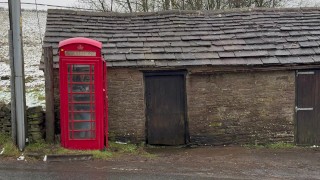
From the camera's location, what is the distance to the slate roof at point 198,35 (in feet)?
33.6

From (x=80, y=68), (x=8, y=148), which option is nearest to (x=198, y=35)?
(x=80, y=68)

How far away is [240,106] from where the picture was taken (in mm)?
10430

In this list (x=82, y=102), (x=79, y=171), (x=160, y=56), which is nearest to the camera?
(x=79, y=171)

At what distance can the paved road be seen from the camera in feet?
21.8

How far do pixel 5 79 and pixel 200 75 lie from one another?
11.8m

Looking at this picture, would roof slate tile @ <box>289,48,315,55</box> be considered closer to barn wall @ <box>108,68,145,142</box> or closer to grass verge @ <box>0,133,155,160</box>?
barn wall @ <box>108,68,145,142</box>

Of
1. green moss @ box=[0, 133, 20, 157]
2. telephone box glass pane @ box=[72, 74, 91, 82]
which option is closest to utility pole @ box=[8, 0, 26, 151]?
green moss @ box=[0, 133, 20, 157]

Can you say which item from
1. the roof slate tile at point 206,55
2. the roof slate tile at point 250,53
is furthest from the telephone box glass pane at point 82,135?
the roof slate tile at point 250,53

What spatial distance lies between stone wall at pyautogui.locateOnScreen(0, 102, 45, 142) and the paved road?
5.00ft

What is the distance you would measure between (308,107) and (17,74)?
7731 millimetres

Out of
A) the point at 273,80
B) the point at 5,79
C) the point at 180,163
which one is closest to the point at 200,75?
the point at 273,80

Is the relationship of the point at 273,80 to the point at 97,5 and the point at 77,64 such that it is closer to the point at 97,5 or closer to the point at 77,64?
the point at 77,64

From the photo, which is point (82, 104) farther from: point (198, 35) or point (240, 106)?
point (198, 35)

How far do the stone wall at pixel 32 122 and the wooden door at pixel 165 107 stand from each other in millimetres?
2885
